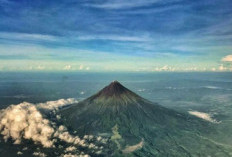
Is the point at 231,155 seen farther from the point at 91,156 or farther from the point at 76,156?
the point at 76,156

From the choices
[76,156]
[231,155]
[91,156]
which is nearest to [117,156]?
[91,156]

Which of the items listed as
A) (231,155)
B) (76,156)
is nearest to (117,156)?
(76,156)

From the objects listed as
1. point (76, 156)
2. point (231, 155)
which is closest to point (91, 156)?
point (76, 156)

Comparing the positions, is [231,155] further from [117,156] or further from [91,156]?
[91,156]

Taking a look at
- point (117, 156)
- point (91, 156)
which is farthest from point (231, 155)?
point (91, 156)
